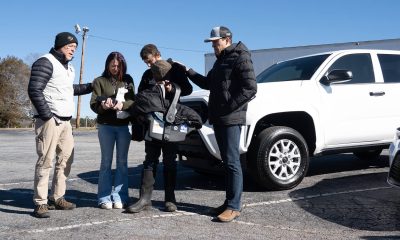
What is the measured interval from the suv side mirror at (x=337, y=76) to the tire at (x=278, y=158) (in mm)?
832

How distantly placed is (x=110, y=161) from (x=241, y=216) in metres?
1.55

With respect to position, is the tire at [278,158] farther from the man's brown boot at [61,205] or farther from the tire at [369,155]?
the tire at [369,155]

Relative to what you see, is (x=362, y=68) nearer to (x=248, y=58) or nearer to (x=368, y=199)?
(x=368, y=199)

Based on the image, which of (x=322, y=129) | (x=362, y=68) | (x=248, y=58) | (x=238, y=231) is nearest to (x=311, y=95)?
(x=322, y=129)

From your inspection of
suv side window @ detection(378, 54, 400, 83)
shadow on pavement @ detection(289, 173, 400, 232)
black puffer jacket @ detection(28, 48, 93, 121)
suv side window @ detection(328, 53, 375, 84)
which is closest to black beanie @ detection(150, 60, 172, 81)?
black puffer jacket @ detection(28, 48, 93, 121)

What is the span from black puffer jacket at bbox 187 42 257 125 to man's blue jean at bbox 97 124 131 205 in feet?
3.51

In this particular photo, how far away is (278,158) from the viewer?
5.56m

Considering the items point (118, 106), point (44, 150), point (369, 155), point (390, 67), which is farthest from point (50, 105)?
point (369, 155)

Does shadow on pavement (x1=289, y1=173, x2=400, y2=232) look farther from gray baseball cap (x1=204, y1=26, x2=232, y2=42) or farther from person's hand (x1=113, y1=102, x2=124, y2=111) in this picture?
person's hand (x1=113, y1=102, x2=124, y2=111)

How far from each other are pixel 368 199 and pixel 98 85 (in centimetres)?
319

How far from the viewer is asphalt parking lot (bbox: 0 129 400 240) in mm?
4008

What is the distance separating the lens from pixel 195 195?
224 inches

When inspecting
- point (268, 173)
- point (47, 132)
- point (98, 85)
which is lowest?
point (268, 173)

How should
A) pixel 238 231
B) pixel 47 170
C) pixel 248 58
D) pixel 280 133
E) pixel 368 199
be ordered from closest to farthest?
pixel 238 231
pixel 248 58
pixel 47 170
pixel 368 199
pixel 280 133
